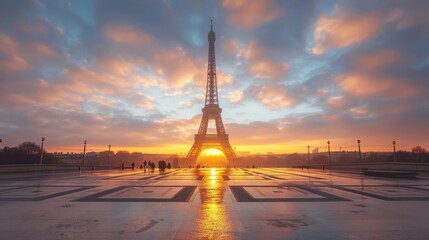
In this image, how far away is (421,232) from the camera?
23.1 ft

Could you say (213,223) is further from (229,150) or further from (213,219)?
(229,150)

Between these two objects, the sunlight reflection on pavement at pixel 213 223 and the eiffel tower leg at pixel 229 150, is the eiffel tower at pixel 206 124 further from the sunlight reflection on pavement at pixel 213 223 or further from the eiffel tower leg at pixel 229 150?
the sunlight reflection on pavement at pixel 213 223

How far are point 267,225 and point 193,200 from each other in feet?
16.4

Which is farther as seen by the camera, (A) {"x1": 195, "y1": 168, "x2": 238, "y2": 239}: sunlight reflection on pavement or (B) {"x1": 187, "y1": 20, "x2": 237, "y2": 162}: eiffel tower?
(B) {"x1": 187, "y1": 20, "x2": 237, "y2": 162}: eiffel tower

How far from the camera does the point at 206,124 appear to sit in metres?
98.6

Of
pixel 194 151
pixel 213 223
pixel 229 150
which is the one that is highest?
pixel 229 150

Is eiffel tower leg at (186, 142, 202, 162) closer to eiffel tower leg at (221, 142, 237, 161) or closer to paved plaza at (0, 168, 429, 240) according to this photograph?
eiffel tower leg at (221, 142, 237, 161)

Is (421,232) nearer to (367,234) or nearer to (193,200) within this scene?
(367,234)

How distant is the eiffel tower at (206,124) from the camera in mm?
94250

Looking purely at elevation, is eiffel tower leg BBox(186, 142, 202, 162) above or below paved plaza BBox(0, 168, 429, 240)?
above

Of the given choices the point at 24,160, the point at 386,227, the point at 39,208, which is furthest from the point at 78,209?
the point at 24,160

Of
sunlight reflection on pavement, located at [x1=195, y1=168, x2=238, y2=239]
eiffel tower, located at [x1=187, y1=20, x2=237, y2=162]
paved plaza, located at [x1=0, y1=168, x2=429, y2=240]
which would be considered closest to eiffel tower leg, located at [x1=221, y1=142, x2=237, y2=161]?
eiffel tower, located at [x1=187, y1=20, x2=237, y2=162]

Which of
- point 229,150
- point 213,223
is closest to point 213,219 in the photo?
point 213,223

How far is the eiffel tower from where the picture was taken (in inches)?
3711
